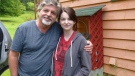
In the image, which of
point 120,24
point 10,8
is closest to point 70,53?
point 120,24

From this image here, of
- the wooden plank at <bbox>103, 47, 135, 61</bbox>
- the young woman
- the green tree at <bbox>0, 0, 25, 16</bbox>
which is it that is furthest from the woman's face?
the green tree at <bbox>0, 0, 25, 16</bbox>

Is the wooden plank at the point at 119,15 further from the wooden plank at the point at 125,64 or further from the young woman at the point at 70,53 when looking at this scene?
the young woman at the point at 70,53

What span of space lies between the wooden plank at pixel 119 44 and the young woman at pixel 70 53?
1.82 m

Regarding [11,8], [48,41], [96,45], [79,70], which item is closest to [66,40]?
[48,41]

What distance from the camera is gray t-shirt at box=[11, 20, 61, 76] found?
7.38ft

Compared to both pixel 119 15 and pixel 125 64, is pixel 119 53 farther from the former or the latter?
pixel 119 15

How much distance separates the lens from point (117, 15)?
13.4 feet

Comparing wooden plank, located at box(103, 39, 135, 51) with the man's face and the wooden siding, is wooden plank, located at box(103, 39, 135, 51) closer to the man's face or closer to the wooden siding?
the wooden siding

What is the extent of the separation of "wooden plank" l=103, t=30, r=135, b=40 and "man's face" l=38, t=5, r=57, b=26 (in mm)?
1893

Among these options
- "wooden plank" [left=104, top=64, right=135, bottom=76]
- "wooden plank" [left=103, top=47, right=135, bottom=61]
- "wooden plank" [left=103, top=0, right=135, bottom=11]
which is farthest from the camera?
"wooden plank" [left=104, top=64, right=135, bottom=76]

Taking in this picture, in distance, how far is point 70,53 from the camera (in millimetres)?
2191

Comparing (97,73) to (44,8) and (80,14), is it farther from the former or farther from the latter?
(44,8)

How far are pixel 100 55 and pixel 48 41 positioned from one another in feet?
8.00

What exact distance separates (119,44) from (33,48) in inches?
87.4
